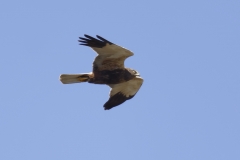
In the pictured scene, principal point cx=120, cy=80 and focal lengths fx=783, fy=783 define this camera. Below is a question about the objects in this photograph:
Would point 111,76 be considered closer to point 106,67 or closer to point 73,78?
point 106,67

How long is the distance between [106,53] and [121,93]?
1.73m

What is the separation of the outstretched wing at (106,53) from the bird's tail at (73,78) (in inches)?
14.2

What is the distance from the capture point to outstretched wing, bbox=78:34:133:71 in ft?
65.4

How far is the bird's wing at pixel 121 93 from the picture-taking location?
842 inches

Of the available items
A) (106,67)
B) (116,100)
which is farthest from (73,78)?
(116,100)

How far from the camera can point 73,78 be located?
2033cm

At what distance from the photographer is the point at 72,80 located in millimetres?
20359

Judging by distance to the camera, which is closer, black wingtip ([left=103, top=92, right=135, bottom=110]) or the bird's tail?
the bird's tail

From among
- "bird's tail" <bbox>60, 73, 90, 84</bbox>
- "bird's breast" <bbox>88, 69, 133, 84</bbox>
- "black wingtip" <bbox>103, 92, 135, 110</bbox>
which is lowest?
"black wingtip" <bbox>103, 92, 135, 110</bbox>

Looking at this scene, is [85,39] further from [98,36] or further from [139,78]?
[139,78]

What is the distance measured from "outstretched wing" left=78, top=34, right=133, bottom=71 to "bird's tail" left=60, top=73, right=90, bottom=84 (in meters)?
0.36

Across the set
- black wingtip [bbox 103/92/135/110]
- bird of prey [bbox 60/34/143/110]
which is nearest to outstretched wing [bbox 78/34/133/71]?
bird of prey [bbox 60/34/143/110]

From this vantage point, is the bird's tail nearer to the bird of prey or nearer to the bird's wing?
the bird of prey

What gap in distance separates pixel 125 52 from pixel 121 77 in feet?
2.55
